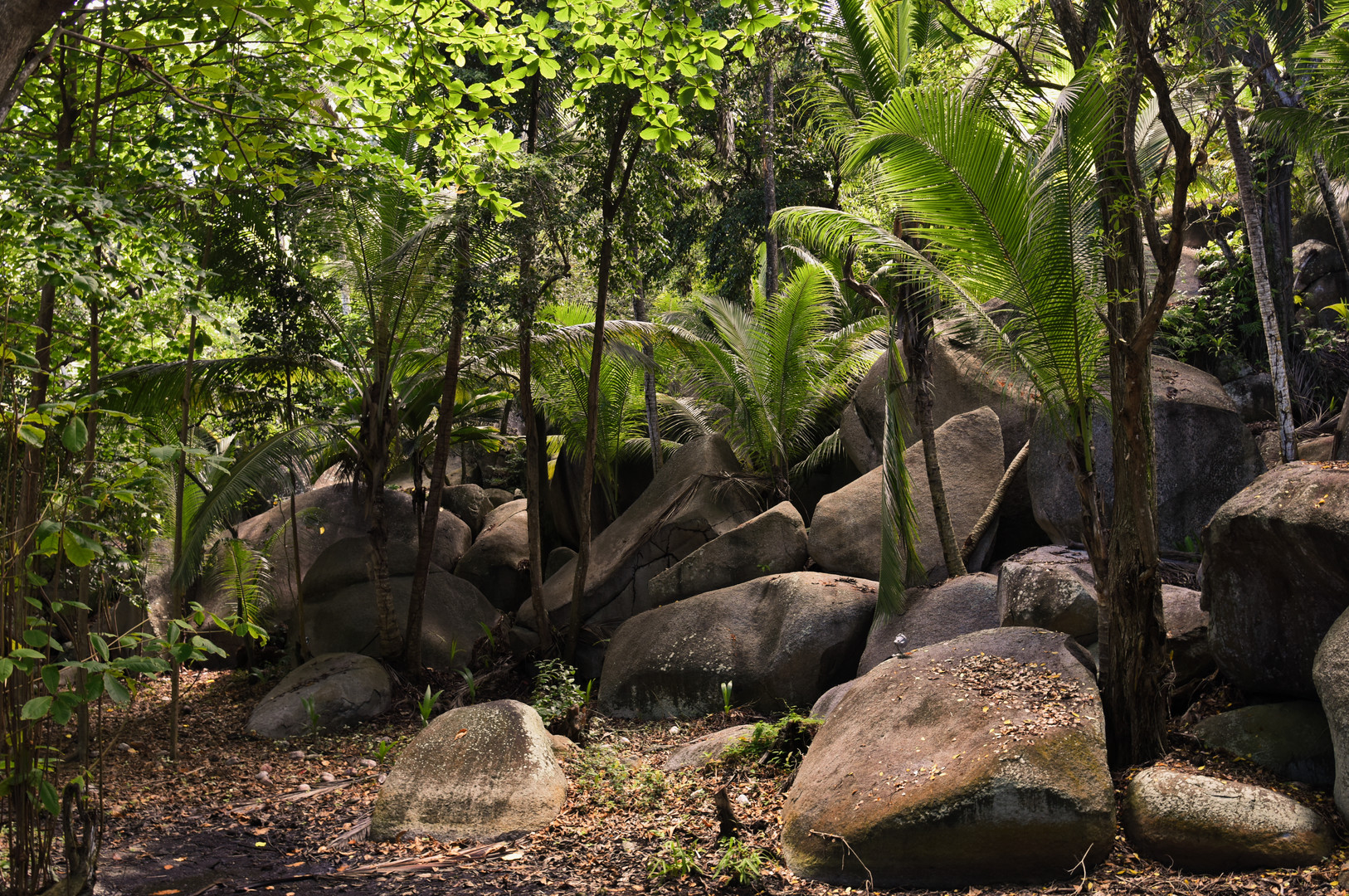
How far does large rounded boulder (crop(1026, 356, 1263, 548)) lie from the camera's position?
7.88m

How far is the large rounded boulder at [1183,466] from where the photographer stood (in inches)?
310

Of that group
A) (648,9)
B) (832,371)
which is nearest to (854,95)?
(832,371)

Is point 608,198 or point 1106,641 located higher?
point 608,198

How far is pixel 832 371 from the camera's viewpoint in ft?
37.6

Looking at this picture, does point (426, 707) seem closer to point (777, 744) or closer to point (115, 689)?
point (777, 744)

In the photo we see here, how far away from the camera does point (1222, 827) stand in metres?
4.20

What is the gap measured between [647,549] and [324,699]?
12.7 feet

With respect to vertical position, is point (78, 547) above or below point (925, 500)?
above

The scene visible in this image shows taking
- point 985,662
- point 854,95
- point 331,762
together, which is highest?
point 854,95

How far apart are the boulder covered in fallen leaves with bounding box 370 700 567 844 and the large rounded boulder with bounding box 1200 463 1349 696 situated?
13.7 feet

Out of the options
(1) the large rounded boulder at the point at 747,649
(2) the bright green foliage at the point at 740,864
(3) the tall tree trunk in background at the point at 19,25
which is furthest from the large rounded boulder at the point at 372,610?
(3) the tall tree trunk in background at the point at 19,25

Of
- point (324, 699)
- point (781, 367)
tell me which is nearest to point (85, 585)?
point (324, 699)

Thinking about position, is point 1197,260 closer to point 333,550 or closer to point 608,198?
point 608,198

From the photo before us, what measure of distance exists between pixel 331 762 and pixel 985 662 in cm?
528
